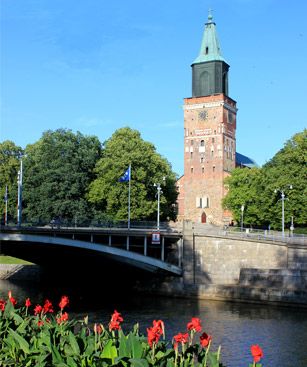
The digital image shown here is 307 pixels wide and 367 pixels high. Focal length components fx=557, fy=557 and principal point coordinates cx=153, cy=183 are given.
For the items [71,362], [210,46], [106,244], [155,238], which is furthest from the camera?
[210,46]

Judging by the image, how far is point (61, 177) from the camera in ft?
197

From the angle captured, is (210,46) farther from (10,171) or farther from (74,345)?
(74,345)

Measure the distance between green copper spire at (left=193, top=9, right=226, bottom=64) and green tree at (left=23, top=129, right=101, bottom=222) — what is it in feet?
91.8

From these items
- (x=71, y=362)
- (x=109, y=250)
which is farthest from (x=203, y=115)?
(x=71, y=362)

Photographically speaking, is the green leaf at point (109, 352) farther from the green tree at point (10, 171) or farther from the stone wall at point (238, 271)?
the green tree at point (10, 171)

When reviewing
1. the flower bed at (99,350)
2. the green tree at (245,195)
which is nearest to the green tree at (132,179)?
the green tree at (245,195)

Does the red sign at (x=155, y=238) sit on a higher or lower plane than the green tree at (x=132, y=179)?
lower

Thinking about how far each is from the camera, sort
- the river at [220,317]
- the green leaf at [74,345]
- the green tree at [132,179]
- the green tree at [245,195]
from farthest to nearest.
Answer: the green tree at [245,195] → the green tree at [132,179] → the river at [220,317] → the green leaf at [74,345]

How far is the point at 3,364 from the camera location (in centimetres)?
1093

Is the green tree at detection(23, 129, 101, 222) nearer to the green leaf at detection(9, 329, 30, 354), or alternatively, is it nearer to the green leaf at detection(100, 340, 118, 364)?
the green leaf at detection(9, 329, 30, 354)

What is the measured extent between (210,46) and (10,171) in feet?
116

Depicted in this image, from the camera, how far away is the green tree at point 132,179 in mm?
58719

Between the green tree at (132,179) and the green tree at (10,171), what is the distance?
40.0ft

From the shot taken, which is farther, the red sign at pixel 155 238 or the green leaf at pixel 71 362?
the red sign at pixel 155 238
